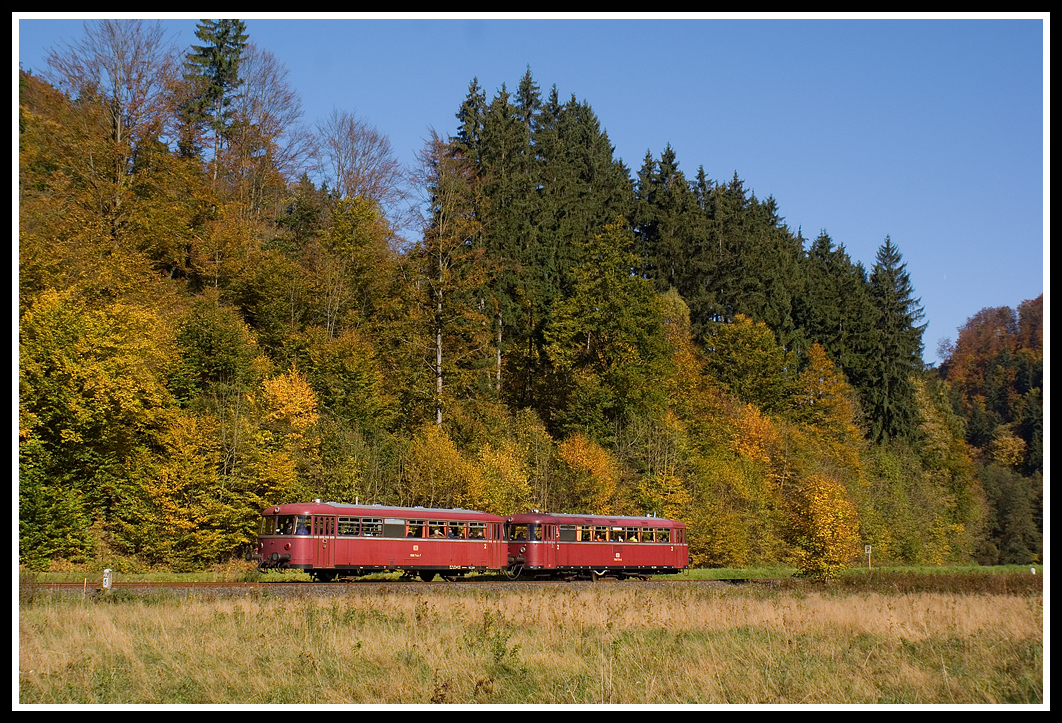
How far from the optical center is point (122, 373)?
3697 cm

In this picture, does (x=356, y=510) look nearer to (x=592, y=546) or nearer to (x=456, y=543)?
(x=456, y=543)

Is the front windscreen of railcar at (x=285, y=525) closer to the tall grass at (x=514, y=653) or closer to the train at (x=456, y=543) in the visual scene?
the train at (x=456, y=543)

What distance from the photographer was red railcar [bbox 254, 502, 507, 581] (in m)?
31.3

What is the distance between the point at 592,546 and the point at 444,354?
19830mm

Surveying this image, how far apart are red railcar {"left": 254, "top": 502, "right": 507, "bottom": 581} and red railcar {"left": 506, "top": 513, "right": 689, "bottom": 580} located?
7.26ft

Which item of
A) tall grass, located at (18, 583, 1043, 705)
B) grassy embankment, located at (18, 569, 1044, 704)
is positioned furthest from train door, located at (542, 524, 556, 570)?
tall grass, located at (18, 583, 1043, 705)

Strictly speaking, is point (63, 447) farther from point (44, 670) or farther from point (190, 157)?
point (190, 157)

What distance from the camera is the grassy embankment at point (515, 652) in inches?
523

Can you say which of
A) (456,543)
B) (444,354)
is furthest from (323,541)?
(444,354)

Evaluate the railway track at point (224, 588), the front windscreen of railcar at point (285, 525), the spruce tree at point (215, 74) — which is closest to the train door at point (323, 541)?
the front windscreen of railcar at point (285, 525)

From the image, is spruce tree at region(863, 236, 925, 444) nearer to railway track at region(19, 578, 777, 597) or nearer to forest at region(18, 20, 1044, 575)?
forest at region(18, 20, 1044, 575)

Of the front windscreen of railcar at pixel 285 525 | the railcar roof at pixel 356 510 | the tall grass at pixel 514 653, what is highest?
the railcar roof at pixel 356 510

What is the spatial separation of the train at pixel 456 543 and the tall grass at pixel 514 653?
8.81 metres

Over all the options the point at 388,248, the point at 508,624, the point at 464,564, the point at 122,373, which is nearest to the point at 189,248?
the point at 388,248
